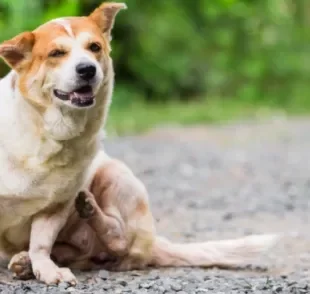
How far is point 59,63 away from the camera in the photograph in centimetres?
380

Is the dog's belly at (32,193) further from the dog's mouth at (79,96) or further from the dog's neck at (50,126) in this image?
the dog's mouth at (79,96)

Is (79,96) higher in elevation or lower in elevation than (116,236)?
higher

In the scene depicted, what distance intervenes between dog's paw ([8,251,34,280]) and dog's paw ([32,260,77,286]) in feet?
0.19

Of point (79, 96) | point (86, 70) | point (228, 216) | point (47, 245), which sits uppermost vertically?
point (86, 70)

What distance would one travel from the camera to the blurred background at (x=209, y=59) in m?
13.4

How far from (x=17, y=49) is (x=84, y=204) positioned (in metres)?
0.74

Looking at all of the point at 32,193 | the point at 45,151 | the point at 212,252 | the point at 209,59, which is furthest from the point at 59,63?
the point at 209,59

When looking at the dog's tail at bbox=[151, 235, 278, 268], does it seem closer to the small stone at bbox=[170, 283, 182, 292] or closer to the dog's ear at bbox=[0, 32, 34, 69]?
the small stone at bbox=[170, 283, 182, 292]

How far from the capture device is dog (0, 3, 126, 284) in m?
3.81

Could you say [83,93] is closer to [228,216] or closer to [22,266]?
[22,266]

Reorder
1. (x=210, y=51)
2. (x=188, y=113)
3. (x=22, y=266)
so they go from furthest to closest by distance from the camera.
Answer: (x=210, y=51) → (x=188, y=113) → (x=22, y=266)

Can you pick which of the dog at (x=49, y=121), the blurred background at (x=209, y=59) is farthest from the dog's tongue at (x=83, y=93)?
the blurred background at (x=209, y=59)

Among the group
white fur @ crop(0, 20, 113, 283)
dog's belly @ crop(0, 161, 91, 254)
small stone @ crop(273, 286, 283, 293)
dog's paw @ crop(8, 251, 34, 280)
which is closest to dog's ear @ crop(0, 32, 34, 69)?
white fur @ crop(0, 20, 113, 283)

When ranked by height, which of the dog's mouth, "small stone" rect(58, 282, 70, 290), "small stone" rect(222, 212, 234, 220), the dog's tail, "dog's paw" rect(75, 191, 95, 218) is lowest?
"small stone" rect(58, 282, 70, 290)
